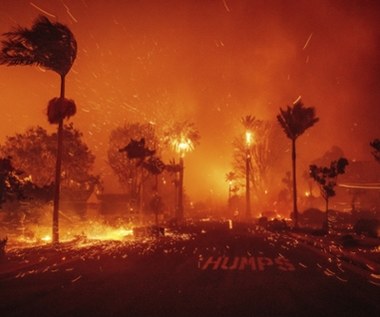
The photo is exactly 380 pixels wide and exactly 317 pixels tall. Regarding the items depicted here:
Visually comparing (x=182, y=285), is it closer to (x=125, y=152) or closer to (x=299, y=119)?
(x=299, y=119)

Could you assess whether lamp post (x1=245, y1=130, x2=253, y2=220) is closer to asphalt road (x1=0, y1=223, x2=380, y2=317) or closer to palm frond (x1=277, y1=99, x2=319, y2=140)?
palm frond (x1=277, y1=99, x2=319, y2=140)

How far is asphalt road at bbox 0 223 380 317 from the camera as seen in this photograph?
29.5ft

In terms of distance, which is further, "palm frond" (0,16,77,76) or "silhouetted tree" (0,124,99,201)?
"silhouetted tree" (0,124,99,201)

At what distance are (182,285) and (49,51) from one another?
58.5 ft

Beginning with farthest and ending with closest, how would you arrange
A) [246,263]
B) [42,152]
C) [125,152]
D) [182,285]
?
[125,152]
[42,152]
[246,263]
[182,285]

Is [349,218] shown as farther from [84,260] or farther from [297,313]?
[297,313]

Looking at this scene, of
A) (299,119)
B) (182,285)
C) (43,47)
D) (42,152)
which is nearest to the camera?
(182,285)

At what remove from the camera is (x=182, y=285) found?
11.6 metres

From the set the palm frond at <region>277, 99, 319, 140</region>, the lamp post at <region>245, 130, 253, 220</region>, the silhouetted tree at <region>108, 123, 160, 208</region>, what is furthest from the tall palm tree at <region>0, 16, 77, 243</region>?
the lamp post at <region>245, 130, 253, 220</region>

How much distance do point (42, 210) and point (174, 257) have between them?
16569 millimetres

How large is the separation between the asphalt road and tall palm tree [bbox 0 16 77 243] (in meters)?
9.08

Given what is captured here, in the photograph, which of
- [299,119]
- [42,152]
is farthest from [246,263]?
[42,152]

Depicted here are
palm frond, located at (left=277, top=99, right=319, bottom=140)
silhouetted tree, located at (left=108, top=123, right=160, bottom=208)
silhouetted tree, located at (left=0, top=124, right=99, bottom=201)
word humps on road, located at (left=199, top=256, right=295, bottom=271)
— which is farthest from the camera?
silhouetted tree, located at (left=108, top=123, right=160, bottom=208)

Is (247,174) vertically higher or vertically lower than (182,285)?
higher
